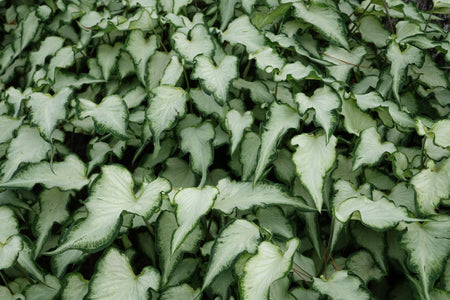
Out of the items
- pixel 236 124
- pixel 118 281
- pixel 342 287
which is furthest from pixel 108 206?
pixel 342 287

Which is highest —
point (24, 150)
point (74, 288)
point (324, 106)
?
point (324, 106)

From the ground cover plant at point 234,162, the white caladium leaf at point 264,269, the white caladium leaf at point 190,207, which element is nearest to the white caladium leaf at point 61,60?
the ground cover plant at point 234,162

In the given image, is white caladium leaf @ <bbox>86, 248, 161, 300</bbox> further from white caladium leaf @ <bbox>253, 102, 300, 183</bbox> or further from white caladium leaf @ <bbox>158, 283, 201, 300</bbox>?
white caladium leaf @ <bbox>253, 102, 300, 183</bbox>

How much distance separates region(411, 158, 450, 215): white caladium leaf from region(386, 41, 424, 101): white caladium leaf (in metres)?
0.32

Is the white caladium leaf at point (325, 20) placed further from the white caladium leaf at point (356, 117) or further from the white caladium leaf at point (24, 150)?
the white caladium leaf at point (24, 150)

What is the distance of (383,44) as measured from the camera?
1.44 m

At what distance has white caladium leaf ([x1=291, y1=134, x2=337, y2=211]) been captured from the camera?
35.4 inches

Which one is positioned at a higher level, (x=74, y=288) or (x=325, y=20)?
(x=325, y=20)

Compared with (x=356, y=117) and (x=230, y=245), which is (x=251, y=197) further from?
(x=356, y=117)

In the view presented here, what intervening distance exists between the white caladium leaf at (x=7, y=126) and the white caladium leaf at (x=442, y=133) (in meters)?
1.33

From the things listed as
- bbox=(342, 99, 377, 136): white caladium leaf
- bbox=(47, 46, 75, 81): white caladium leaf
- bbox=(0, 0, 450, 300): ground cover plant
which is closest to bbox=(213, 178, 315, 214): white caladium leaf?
bbox=(0, 0, 450, 300): ground cover plant

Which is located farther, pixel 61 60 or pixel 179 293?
pixel 61 60

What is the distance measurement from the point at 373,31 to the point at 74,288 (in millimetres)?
1386

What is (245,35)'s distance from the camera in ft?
4.22
